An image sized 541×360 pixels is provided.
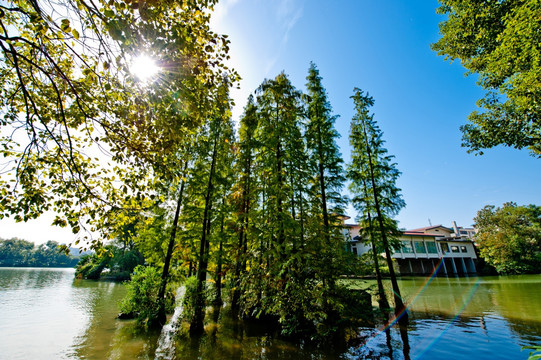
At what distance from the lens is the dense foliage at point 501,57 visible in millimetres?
8602

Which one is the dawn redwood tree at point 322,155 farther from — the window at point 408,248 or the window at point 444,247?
the window at point 444,247

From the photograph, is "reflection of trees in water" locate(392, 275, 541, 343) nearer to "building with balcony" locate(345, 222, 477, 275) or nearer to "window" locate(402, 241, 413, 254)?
"window" locate(402, 241, 413, 254)

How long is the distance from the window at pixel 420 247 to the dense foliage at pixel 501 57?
33923mm

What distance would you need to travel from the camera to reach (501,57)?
10008mm

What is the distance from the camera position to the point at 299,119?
523 inches

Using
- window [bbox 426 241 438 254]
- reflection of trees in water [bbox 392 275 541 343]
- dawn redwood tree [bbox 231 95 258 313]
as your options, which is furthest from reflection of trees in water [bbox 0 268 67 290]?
window [bbox 426 241 438 254]

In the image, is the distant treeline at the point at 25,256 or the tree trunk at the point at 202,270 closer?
the tree trunk at the point at 202,270

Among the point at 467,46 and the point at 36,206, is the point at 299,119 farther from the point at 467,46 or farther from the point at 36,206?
the point at 36,206

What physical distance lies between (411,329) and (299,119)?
44.7 feet

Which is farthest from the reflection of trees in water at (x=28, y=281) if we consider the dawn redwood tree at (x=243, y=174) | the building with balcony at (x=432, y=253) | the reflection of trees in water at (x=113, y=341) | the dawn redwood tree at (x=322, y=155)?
the building with balcony at (x=432, y=253)

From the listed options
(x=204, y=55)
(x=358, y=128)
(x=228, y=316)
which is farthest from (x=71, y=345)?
(x=358, y=128)

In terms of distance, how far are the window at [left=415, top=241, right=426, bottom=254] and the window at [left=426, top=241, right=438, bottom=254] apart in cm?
109

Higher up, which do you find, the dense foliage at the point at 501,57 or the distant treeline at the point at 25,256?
the dense foliage at the point at 501,57

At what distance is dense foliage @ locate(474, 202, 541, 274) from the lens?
130 feet
